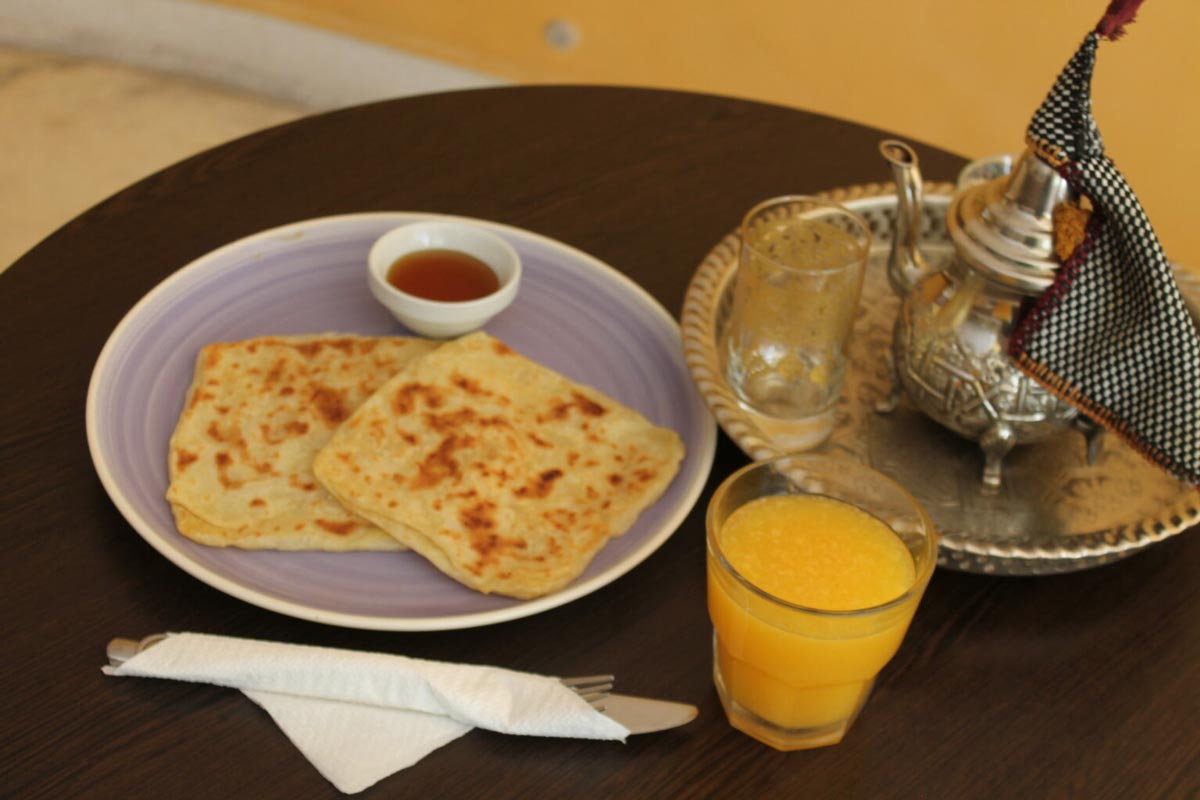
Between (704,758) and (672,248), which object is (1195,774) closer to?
(704,758)

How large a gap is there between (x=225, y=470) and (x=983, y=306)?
2.59 ft

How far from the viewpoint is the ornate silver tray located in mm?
1181

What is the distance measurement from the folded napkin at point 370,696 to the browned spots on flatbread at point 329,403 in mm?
330

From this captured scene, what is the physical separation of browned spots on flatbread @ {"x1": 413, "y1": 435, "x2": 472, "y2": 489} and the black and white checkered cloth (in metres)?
0.58

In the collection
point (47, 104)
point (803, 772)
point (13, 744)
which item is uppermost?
point (803, 772)

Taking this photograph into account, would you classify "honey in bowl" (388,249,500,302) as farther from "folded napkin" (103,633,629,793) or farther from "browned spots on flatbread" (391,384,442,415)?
"folded napkin" (103,633,629,793)

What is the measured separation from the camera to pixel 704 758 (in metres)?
1.06

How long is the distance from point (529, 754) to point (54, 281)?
0.87 metres

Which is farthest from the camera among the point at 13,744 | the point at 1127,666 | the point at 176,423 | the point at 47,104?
the point at 47,104

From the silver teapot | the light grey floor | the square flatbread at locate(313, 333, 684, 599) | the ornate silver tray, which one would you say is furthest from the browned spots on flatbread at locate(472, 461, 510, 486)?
the light grey floor

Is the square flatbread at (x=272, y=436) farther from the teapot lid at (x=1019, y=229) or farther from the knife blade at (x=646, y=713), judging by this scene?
the teapot lid at (x=1019, y=229)

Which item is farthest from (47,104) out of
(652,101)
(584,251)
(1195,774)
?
(1195,774)

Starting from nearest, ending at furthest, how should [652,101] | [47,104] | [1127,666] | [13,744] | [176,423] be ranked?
[13,744], [1127,666], [176,423], [652,101], [47,104]

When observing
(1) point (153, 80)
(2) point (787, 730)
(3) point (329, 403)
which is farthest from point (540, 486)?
(1) point (153, 80)
